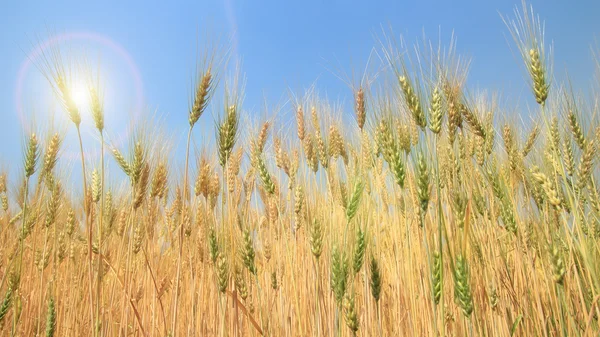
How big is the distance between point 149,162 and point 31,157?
28.5 inches

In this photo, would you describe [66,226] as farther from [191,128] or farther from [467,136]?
[467,136]

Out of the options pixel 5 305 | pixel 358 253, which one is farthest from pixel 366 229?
pixel 5 305

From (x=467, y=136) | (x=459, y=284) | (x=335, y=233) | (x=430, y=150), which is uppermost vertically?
(x=467, y=136)

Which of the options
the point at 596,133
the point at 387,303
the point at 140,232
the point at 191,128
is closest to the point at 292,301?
the point at 387,303

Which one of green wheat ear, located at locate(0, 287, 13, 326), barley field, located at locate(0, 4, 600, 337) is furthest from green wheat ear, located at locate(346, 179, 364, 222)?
green wheat ear, located at locate(0, 287, 13, 326)

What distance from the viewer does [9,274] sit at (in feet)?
7.47

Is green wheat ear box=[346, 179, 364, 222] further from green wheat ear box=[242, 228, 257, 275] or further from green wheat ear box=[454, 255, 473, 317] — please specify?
green wheat ear box=[242, 228, 257, 275]

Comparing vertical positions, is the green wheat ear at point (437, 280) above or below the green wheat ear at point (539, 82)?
below

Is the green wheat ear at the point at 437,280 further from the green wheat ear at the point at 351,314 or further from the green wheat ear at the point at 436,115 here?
the green wheat ear at the point at 436,115

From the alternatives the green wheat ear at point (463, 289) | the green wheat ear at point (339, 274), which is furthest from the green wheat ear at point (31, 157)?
the green wheat ear at point (463, 289)

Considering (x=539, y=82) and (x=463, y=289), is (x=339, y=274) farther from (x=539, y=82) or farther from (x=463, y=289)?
(x=539, y=82)

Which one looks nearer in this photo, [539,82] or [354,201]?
[354,201]

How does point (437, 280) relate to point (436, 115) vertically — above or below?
below

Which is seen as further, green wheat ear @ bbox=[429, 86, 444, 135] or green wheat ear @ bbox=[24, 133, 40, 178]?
green wheat ear @ bbox=[24, 133, 40, 178]
